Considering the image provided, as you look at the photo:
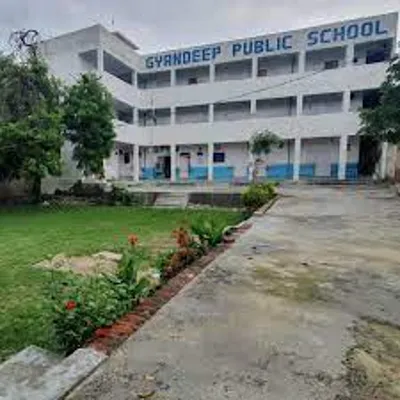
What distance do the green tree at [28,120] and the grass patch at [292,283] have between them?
11.5 m

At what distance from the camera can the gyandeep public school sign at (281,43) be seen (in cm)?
2214

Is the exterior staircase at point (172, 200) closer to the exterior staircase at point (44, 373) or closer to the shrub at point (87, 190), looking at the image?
the shrub at point (87, 190)

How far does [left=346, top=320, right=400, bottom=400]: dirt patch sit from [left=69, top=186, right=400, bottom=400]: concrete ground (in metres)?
0.04

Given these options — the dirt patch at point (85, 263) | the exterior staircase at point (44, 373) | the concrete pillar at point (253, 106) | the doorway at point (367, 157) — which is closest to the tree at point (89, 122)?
the concrete pillar at point (253, 106)

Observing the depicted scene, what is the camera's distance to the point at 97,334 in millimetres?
2965

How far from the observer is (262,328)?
3.22 m

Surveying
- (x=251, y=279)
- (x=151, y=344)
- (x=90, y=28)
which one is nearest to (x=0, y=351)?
(x=151, y=344)

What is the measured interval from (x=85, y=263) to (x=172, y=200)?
10.7m

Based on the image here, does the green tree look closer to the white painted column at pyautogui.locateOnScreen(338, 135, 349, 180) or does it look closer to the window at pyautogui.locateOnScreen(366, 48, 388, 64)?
the white painted column at pyautogui.locateOnScreen(338, 135, 349, 180)

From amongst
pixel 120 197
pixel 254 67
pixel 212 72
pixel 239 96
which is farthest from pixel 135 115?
pixel 120 197

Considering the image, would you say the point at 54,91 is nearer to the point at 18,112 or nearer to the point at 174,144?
the point at 18,112

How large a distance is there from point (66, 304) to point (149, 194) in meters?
15.2

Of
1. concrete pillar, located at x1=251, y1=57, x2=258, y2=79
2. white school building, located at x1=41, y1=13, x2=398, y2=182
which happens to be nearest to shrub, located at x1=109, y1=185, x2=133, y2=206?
white school building, located at x1=41, y1=13, x2=398, y2=182

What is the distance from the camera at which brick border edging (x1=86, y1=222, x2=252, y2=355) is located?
291cm
